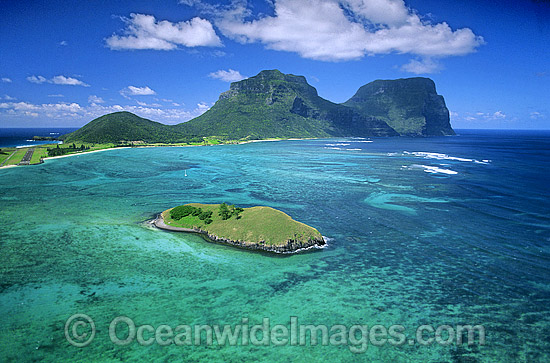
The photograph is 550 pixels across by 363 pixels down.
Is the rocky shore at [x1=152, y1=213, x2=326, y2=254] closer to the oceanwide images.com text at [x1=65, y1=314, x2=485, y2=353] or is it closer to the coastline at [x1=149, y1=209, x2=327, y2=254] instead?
the coastline at [x1=149, y1=209, x2=327, y2=254]

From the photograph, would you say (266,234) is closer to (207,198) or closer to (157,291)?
(157,291)

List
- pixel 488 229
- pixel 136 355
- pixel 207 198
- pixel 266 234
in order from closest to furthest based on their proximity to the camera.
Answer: pixel 136 355
pixel 266 234
pixel 488 229
pixel 207 198

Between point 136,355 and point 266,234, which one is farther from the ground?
point 266,234

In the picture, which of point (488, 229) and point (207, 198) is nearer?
point (488, 229)

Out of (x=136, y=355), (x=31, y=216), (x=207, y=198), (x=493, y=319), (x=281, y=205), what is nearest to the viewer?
(x=136, y=355)

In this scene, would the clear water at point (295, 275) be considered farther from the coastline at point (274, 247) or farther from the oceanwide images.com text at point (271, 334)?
the coastline at point (274, 247)

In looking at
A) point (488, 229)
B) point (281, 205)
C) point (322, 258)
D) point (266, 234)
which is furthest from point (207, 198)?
point (488, 229)

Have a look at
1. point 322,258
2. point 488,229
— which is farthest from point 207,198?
point 488,229

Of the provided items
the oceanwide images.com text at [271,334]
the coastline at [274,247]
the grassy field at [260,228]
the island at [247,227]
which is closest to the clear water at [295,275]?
the oceanwide images.com text at [271,334]
